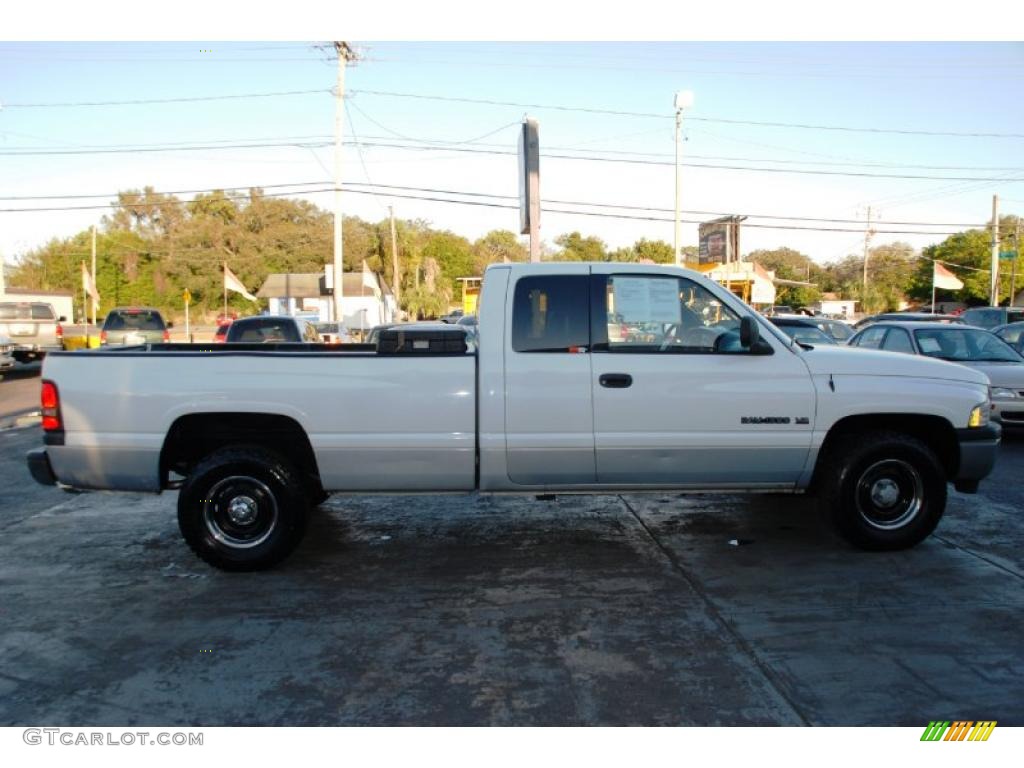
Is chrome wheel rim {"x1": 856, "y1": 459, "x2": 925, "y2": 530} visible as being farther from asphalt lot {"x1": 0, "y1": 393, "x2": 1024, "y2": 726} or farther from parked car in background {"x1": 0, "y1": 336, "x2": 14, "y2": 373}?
parked car in background {"x1": 0, "y1": 336, "x2": 14, "y2": 373}

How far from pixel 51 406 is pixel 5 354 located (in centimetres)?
1708

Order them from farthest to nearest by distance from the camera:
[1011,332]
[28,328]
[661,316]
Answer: [28,328]
[1011,332]
[661,316]

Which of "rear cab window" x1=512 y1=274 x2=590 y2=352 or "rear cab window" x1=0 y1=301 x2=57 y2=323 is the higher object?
"rear cab window" x1=0 y1=301 x2=57 y2=323

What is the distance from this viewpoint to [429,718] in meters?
3.52

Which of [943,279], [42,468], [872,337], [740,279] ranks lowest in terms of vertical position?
[42,468]

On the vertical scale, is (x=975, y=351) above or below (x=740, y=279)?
below

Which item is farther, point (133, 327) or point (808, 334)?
point (133, 327)

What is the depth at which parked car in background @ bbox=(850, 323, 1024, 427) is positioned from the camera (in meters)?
10.3

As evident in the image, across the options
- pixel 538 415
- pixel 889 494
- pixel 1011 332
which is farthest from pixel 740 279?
pixel 538 415

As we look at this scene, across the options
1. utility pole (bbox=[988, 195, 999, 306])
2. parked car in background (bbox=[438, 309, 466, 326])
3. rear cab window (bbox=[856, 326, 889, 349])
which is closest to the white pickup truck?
rear cab window (bbox=[856, 326, 889, 349])

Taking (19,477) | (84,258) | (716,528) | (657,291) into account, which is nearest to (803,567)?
(716,528)

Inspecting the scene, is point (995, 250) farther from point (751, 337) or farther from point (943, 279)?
point (751, 337)

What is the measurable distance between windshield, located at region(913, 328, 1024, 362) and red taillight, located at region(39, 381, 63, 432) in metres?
9.99

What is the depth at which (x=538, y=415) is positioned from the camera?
17.6 feet
